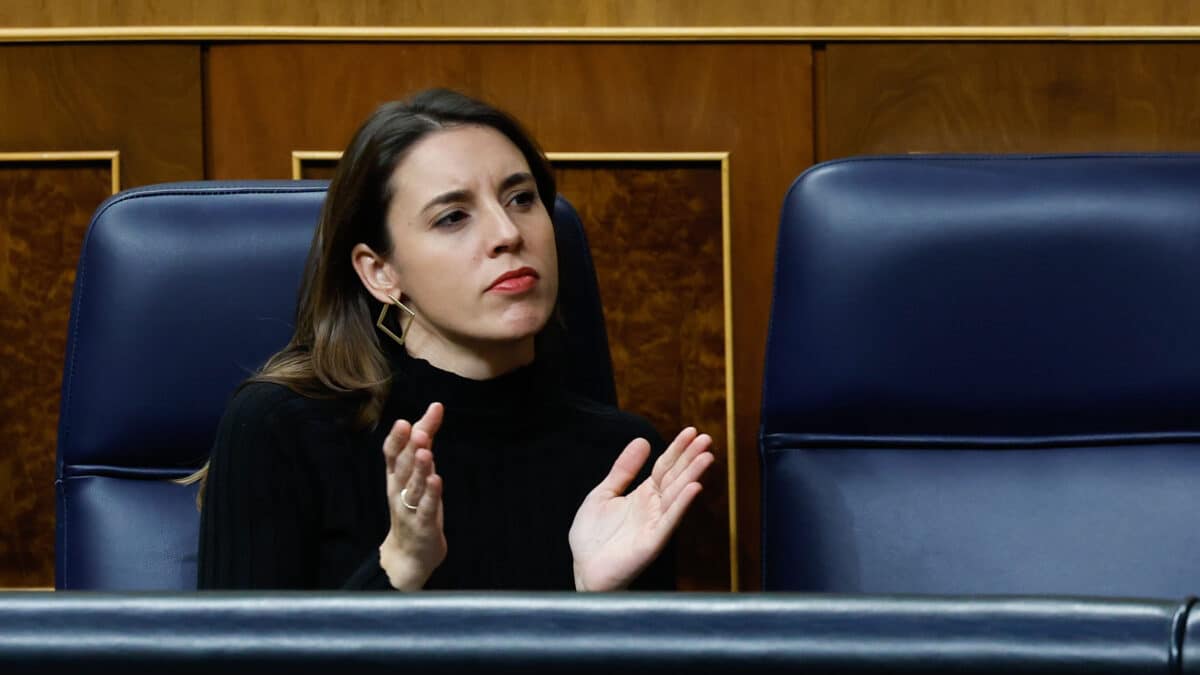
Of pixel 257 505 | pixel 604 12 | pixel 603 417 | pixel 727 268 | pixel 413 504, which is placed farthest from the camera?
pixel 604 12

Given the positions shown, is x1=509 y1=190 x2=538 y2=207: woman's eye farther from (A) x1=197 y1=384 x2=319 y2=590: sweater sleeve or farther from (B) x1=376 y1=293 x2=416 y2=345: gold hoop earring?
(A) x1=197 y1=384 x2=319 y2=590: sweater sleeve

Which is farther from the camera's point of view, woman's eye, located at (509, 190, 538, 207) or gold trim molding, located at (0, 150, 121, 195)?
gold trim molding, located at (0, 150, 121, 195)

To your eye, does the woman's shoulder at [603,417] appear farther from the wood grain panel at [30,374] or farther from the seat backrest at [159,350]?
the wood grain panel at [30,374]

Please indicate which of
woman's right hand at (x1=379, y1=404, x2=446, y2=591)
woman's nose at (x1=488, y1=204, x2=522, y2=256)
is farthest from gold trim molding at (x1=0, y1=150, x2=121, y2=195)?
woman's right hand at (x1=379, y1=404, x2=446, y2=591)

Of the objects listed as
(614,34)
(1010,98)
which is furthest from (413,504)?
(1010,98)

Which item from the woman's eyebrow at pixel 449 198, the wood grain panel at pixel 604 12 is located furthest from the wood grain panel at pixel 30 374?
the woman's eyebrow at pixel 449 198

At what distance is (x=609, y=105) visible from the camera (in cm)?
162

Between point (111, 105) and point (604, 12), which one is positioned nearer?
point (111, 105)

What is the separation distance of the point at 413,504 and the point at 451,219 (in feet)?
0.89

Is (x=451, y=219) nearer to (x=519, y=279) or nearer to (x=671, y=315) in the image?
(x=519, y=279)

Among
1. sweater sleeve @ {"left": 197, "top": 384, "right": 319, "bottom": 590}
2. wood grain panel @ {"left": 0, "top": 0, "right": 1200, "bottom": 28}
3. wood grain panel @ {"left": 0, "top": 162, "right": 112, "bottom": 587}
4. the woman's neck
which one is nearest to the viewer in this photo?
sweater sleeve @ {"left": 197, "top": 384, "right": 319, "bottom": 590}

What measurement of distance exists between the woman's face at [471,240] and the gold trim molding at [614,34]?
55cm

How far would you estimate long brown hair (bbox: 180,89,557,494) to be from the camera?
1.05 meters

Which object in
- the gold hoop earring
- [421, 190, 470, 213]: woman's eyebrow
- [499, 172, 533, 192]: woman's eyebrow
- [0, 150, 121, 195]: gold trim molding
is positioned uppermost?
[0, 150, 121, 195]: gold trim molding
